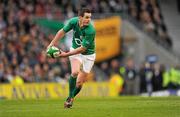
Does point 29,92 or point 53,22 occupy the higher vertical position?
point 53,22

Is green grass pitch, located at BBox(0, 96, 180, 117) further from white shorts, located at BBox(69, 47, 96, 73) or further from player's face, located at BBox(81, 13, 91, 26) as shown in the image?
player's face, located at BBox(81, 13, 91, 26)

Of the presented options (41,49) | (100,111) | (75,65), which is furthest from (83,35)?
(41,49)

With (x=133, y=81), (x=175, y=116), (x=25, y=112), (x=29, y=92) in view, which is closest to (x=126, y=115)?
(x=175, y=116)

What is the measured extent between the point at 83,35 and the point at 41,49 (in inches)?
596

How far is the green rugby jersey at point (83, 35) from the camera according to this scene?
56.5ft

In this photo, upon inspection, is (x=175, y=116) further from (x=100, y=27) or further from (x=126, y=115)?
→ (x=100, y=27)

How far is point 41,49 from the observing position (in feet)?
107

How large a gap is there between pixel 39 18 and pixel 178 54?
25.5ft

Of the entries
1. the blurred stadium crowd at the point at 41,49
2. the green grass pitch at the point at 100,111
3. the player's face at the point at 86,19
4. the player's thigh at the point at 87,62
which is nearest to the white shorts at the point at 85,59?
the player's thigh at the point at 87,62

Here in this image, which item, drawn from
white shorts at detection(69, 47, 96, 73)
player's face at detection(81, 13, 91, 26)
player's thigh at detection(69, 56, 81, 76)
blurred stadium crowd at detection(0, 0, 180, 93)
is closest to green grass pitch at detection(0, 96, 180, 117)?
player's thigh at detection(69, 56, 81, 76)

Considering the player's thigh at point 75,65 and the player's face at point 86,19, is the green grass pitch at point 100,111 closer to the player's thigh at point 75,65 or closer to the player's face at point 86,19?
the player's thigh at point 75,65

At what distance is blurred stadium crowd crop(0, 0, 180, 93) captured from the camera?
31.0m

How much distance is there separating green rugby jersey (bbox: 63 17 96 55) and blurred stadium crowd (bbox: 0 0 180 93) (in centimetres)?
1246

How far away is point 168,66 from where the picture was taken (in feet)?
119
